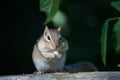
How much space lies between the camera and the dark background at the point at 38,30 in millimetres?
3908

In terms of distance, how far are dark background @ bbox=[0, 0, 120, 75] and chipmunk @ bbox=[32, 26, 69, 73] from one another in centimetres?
96

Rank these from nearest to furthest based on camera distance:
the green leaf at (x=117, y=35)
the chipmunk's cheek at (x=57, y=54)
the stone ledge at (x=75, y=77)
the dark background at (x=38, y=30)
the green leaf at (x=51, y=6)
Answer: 1. the green leaf at (x=51, y=6)
2. the green leaf at (x=117, y=35)
3. the stone ledge at (x=75, y=77)
4. the chipmunk's cheek at (x=57, y=54)
5. the dark background at (x=38, y=30)

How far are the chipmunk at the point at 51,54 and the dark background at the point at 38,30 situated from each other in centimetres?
96

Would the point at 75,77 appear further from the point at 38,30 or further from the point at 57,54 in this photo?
the point at 38,30

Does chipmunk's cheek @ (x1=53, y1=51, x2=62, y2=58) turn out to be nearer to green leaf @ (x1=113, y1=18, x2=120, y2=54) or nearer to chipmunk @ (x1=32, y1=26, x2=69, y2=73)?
chipmunk @ (x1=32, y1=26, x2=69, y2=73)

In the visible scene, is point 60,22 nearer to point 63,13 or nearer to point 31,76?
point 63,13

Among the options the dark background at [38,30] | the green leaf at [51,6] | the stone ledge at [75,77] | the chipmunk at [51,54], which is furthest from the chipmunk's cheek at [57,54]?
the dark background at [38,30]

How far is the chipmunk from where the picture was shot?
A: 2768mm

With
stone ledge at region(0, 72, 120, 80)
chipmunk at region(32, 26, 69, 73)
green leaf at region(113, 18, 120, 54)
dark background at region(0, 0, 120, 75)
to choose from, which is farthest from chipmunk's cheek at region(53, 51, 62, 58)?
dark background at region(0, 0, 120, 75)

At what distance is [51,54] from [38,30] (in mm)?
1374

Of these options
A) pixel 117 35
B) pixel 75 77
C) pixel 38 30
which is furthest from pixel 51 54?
pixel 38 30

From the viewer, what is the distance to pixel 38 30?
163 inches

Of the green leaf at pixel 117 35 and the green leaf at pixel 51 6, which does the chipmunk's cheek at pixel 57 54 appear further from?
the green leaf at pixel 51 6

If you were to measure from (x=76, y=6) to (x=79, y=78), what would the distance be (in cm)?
171
